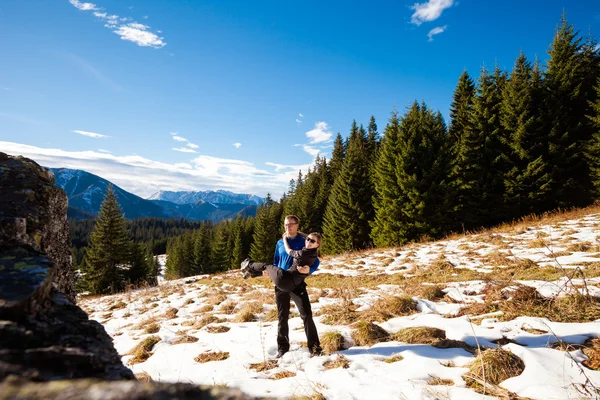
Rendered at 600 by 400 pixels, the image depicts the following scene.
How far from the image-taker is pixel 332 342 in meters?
4.11

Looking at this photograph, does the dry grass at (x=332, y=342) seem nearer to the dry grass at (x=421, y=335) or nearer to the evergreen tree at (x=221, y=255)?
the dry grass at (x=421, y=335)

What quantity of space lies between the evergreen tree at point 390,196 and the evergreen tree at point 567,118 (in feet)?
34.5

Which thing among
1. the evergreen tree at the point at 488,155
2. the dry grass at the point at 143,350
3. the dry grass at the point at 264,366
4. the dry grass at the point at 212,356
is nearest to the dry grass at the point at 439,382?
the dry grass at the point at 264,366

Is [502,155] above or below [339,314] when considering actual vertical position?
above

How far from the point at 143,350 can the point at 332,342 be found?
345 cm

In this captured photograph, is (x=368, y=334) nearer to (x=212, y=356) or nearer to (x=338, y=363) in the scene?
(x=338, y=363)

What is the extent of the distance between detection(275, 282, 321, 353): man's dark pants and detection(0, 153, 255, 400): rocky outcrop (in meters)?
3.08

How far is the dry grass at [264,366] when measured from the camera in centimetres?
Answer: 381

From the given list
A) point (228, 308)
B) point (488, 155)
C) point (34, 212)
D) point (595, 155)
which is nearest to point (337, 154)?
point (488, 155)

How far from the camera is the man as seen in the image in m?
4.14

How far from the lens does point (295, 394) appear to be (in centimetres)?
295

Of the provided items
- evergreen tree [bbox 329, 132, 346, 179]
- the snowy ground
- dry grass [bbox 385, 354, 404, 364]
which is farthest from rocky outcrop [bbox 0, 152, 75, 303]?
evergreen tree [bbox 329, 132, 346, 179]

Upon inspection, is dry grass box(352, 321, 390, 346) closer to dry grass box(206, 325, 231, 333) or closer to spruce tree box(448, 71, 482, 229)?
dry grass box(206, 325, 231, 333)

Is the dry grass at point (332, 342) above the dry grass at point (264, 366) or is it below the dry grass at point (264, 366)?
above
